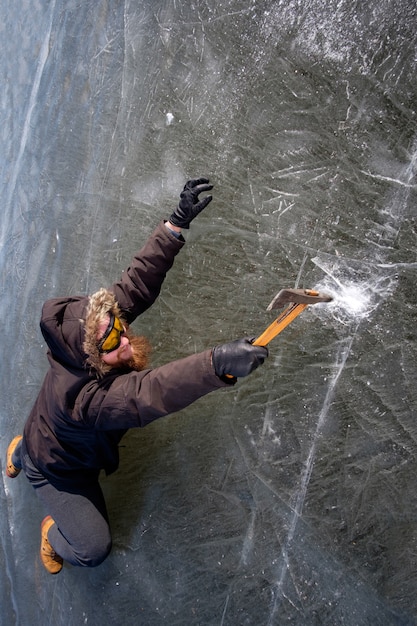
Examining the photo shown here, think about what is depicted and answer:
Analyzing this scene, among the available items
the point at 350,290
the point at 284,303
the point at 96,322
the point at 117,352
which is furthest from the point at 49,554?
the point at 350,290

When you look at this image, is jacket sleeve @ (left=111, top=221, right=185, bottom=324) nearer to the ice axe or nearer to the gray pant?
the ice axe

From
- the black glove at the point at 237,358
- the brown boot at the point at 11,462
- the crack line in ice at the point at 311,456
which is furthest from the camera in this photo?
the brown boot at the point at 11,462

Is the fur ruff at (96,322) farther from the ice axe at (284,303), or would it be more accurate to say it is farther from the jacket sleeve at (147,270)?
the ice axe at (284,303)

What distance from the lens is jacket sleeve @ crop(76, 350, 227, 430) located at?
179 centimetres

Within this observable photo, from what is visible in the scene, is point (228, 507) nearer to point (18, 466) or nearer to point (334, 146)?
point (18, 466)

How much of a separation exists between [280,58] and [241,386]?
1.29m

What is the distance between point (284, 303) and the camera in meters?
1.93

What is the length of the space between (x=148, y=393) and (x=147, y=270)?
1.67ft

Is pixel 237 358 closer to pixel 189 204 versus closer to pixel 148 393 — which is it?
pixel 148 393

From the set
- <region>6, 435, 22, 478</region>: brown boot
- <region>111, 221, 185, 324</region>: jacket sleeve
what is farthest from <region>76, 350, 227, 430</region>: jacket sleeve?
<region>6, 435, 22, 478</region>: brown boot

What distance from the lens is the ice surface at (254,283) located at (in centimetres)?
211

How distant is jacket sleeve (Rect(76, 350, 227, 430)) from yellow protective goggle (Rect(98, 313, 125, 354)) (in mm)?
116

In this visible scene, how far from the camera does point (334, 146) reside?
220cm

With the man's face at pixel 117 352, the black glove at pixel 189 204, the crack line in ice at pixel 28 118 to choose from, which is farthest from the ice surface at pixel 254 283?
the man's face at pixel 117 352
